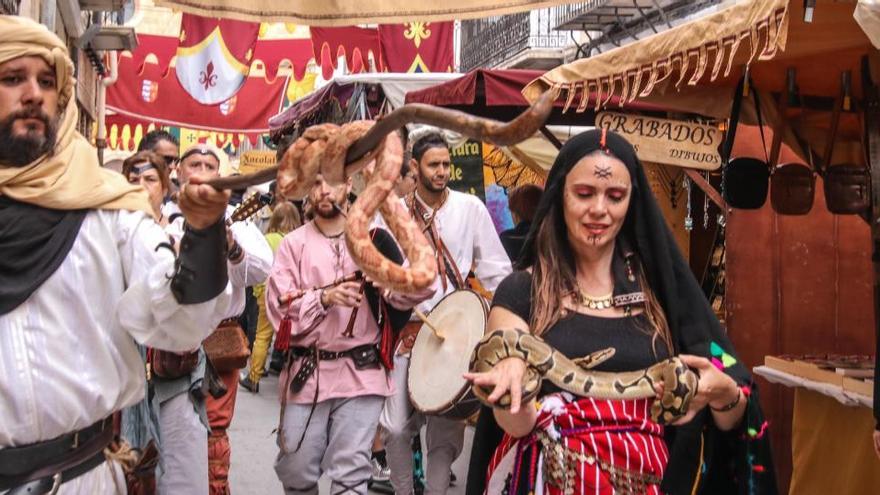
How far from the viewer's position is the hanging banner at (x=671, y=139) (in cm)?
759

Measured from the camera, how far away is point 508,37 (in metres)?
26.8

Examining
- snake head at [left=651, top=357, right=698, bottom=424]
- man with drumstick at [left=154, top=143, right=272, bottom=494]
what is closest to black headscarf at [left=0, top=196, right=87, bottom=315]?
snake head at [left=651, top=357, right=698, bottom=424]

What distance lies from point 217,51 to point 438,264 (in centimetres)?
537

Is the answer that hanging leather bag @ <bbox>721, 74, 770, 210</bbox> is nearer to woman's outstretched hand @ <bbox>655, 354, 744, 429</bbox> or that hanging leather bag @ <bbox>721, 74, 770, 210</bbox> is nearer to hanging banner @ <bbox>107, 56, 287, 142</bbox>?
woman's outstretched hand @ <bbox>655, 354, 744, 429</bbox>

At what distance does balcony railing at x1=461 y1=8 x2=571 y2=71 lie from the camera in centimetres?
2564

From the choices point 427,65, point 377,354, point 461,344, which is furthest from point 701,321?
point 427,65

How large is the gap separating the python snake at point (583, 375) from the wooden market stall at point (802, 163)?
1852mm

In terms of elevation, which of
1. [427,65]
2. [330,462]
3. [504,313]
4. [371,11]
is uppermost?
[427,65]

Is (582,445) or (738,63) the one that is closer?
(582,445)

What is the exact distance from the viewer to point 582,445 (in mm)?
3812

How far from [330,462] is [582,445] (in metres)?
3.05

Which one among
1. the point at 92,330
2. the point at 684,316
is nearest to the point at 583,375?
the point at 684,316

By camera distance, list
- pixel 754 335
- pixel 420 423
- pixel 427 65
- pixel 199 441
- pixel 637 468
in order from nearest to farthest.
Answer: pixel 637 468 → pixel 199 441 → pixel 420 423 → pixel 754 335 → pixel 427 65

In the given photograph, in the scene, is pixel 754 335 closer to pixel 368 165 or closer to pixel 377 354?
pixel 377 354
